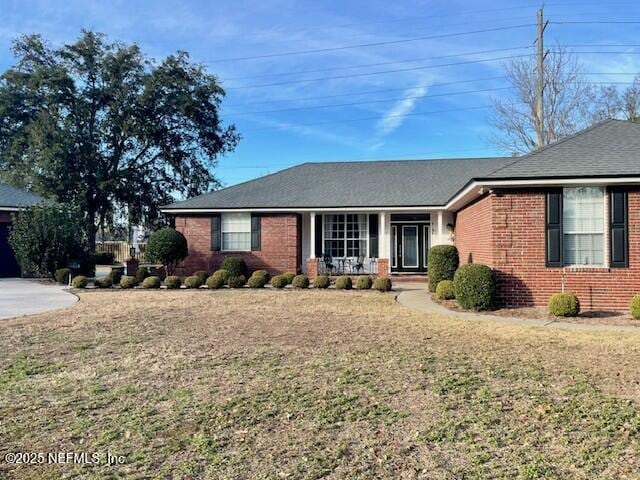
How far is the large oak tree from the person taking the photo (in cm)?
2941

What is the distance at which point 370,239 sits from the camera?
2022 cm

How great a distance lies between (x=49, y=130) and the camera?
2855cm

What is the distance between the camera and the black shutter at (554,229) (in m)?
10.7

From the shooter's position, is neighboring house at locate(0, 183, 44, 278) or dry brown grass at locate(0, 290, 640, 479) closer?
dry brown grass at locate(0, 290, 640, 479)

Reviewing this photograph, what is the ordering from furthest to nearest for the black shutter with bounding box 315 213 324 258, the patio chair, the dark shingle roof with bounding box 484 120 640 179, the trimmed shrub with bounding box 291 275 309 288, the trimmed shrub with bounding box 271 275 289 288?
the black shutter with bounding box 315 213 324 258
the patio chair
the trimmed shrub with bounding box 271 275 289 288
the trimmed shrub with bounding box 291 275 309 288
the dark shingle roof with bounding box 484 120 640 179

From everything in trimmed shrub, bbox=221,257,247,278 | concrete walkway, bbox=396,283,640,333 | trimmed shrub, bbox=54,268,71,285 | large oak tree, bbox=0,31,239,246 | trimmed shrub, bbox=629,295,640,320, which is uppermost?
large oak tree, bbox=0,31,239,246

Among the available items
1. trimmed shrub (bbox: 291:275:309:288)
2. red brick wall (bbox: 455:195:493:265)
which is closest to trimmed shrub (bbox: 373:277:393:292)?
trimmed shrub (bbox: 291:275:309:288)

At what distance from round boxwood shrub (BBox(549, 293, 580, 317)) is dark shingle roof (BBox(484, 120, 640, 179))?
2456 millimetres

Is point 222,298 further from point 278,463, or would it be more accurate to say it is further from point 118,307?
point 278,463

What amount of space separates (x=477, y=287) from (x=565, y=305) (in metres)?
1.72

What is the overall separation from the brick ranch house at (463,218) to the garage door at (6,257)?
7.64 meters

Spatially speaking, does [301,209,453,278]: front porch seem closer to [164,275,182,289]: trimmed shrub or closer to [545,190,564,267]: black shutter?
[164,275,182,289]: trimmed shrub

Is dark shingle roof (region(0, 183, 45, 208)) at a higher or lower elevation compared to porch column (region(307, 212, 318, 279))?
higher

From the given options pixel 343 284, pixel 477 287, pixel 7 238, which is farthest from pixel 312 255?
pixel 7 238
